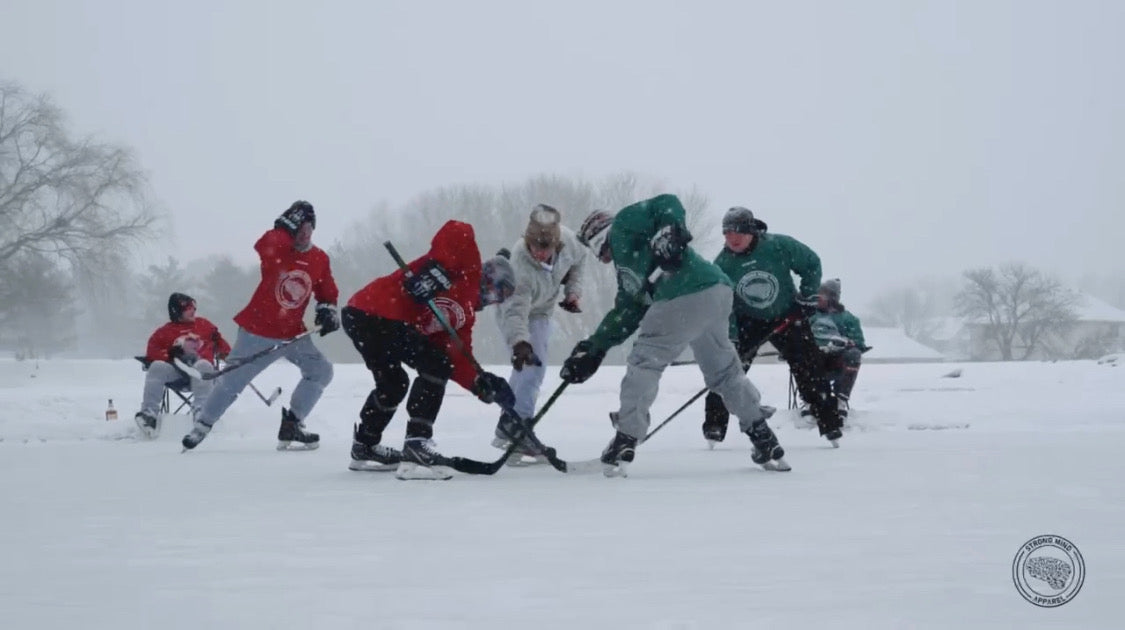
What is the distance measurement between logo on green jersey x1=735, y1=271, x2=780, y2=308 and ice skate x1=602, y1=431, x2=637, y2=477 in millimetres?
2036

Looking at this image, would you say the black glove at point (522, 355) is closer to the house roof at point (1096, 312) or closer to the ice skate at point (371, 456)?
the ice skate at point (371, 456)

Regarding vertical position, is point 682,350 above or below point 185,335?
below

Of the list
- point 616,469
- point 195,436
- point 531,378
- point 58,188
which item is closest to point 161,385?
point 195,436

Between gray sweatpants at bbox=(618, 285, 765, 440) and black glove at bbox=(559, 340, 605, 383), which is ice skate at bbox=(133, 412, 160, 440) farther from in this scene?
Result: gray sweatpants at bbox=(618, 285, 765, 440)

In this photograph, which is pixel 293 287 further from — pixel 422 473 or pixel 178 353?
pixel 178 353

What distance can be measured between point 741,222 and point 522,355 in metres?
1.92

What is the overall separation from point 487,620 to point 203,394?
8.33m

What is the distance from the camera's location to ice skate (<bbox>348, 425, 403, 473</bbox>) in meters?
5.39

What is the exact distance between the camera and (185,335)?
32.6 ft

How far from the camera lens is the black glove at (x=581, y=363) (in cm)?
505

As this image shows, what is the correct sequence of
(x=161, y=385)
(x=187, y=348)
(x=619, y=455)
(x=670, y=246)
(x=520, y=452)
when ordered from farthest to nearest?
(x=161, y=385) → (x=187, y=348) → (x=520, y=452) → (x=619, y=455) → (x=670, y=246)

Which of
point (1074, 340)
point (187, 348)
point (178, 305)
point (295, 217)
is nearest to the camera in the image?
point (295, 217)

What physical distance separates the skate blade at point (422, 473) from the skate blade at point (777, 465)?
1491 mm

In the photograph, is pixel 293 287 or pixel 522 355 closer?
pixel 522 355
